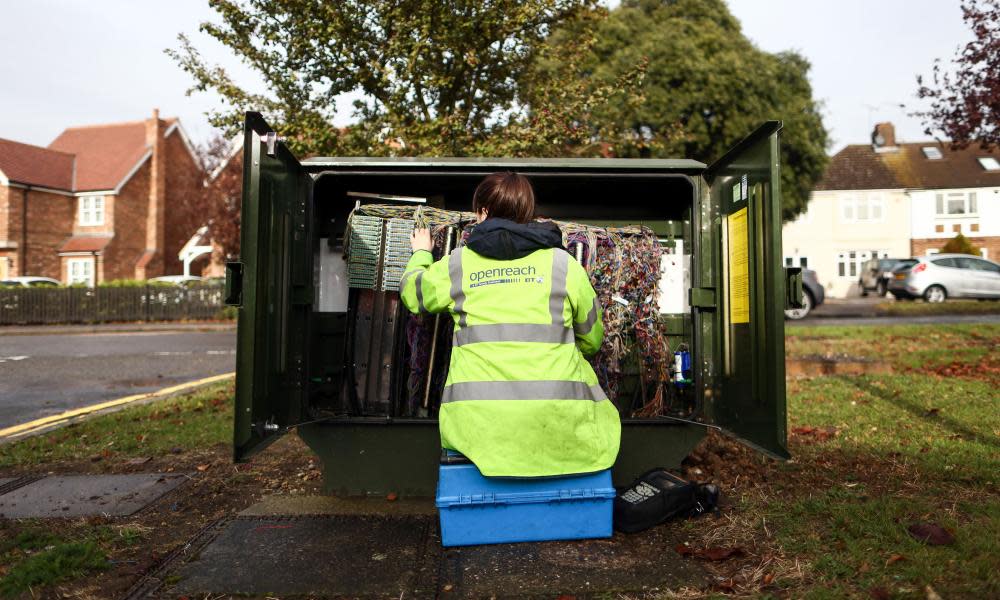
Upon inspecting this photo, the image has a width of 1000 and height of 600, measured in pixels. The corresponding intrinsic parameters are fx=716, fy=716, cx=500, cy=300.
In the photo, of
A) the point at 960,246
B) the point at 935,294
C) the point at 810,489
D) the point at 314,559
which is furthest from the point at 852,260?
the point at 314,559

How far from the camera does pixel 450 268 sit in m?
3.18

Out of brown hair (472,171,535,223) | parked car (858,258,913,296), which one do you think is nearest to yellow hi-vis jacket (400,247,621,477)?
brown hair (472,171,535,223)

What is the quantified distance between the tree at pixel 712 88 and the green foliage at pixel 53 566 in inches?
697

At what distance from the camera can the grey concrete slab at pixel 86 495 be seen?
150 inches

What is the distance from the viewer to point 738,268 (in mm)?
3744

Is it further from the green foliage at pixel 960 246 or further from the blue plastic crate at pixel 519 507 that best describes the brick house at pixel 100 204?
the green foliage at pixel 960 246

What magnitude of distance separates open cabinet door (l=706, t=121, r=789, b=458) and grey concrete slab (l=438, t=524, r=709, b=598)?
0.70 meters

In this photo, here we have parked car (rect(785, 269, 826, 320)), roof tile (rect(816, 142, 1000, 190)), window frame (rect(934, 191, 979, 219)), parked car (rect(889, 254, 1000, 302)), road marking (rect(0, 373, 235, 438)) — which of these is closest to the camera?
road marking (rect(0, 373, 235, 438))

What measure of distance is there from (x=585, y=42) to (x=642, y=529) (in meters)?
7.78

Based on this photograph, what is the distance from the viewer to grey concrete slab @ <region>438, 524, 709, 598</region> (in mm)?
2684

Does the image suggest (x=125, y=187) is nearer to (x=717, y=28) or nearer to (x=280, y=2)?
(x=717, y=28)

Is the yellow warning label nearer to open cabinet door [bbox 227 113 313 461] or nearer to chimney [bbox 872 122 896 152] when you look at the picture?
open cabinet door [bbox 227 113 313 461]

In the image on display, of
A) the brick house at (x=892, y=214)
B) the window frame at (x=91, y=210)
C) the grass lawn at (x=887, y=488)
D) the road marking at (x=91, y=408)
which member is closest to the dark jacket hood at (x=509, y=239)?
the grass lawn at (x=887, y=488)

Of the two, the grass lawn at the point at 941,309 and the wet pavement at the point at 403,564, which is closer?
the wet pavement at the point at 403,564
